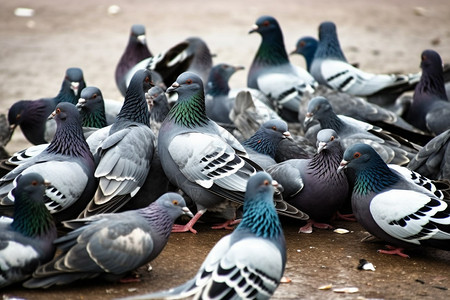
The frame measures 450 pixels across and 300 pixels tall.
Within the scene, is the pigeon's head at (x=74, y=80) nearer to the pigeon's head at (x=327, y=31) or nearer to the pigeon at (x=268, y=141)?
the pigeon at (x=268, y=141)

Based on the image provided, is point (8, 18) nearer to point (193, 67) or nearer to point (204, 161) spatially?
point (193, 67)

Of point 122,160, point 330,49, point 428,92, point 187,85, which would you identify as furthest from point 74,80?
point 428,92

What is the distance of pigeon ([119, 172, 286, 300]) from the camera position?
4.25 m

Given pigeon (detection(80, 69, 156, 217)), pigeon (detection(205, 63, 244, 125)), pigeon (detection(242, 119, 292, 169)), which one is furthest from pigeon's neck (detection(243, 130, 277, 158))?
pigeon (detection(205, 63, 244, 125))

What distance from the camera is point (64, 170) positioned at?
570cm

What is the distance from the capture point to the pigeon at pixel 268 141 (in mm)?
6742

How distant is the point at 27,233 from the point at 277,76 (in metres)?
5.32

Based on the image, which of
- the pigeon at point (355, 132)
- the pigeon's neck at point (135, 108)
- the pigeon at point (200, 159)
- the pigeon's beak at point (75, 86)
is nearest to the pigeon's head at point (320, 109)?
the pigeon at point (355, 132)

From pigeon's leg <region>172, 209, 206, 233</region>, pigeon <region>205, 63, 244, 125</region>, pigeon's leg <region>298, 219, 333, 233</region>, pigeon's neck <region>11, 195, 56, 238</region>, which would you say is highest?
pigeon's neck <region>11, 195, 56, 238</region>

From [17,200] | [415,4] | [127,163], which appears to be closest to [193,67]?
[127,163]

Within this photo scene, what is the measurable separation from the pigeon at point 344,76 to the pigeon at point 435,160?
8.56 feet

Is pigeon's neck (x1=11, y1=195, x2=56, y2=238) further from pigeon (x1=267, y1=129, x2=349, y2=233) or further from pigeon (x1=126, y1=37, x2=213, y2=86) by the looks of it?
pigeon (x1=126, y1=37, x2=213, y2=86)

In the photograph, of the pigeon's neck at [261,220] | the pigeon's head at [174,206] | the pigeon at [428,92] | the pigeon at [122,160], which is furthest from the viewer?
the pigeon at [428,92]

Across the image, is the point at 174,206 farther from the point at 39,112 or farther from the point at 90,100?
the point at 39,112
